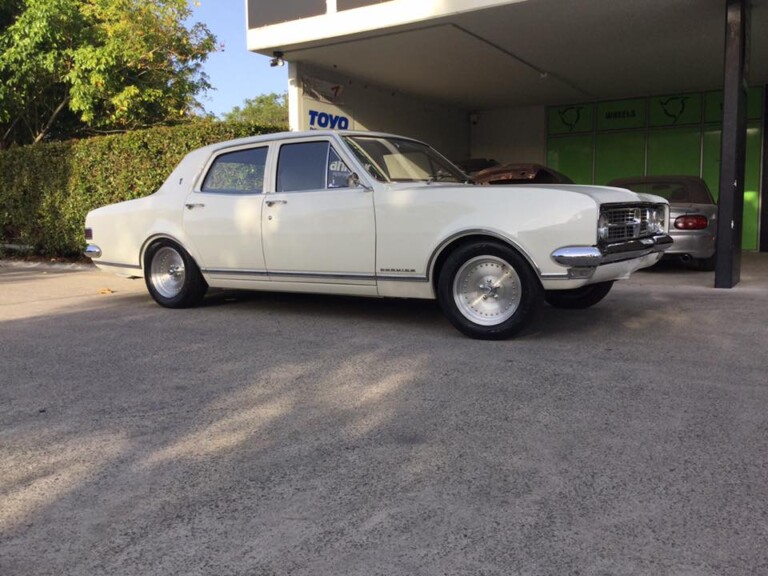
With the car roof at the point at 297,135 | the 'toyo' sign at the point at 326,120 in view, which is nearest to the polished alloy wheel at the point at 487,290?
the car roof at the point at 297,135

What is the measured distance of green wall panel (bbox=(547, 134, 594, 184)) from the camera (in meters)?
16.9

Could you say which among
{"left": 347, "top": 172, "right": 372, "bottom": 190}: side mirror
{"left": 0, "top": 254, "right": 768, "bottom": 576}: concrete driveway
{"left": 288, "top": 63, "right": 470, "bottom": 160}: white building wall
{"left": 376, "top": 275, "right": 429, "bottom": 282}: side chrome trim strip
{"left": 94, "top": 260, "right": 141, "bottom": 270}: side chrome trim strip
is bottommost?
{"left": 0, "top": 254, "right": 768, "bottom": 576}: concrete driveway

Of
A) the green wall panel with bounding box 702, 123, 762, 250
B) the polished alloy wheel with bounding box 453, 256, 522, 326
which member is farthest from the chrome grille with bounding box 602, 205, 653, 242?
the green wall panel with bounding box 702, 123, 762, 250

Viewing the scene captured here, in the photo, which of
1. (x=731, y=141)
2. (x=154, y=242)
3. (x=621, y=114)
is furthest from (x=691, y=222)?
(x=621, y=114)

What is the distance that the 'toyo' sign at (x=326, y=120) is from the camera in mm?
12109

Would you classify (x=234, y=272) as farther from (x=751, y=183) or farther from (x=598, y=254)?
(x=751, y=183)

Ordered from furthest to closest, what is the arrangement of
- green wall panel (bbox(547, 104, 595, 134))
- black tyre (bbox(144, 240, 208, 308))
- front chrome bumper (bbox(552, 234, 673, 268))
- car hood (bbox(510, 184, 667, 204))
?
green wall panel (bbox(547, 104, 595, 134))
black tyre (bbox(144, 240, 208, 308))
car hood (bbox(510, 184, 667, 204))
front chrome bumper (bbox(552, 234, 673, 268))

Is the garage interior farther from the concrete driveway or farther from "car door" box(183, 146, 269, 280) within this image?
the concrete driveway

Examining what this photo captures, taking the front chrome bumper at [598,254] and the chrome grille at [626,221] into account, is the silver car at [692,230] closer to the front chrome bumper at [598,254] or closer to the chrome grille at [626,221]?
the chrome grille at [626,221]

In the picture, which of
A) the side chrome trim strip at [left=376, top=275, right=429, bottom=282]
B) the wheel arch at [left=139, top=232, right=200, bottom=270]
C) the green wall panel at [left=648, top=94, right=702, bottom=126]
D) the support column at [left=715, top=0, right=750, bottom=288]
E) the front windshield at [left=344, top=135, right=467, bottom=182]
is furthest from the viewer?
the green wall panel at [left=648, top=94, right=702, bottom=126]

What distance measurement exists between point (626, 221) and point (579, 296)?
1332mm

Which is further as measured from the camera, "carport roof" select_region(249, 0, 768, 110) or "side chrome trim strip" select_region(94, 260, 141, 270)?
"carport roof" select_region(249, 0, 768, 110)

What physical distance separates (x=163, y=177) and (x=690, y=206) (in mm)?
8096

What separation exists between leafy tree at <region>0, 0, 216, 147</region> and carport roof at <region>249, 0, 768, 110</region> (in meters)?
5.30
